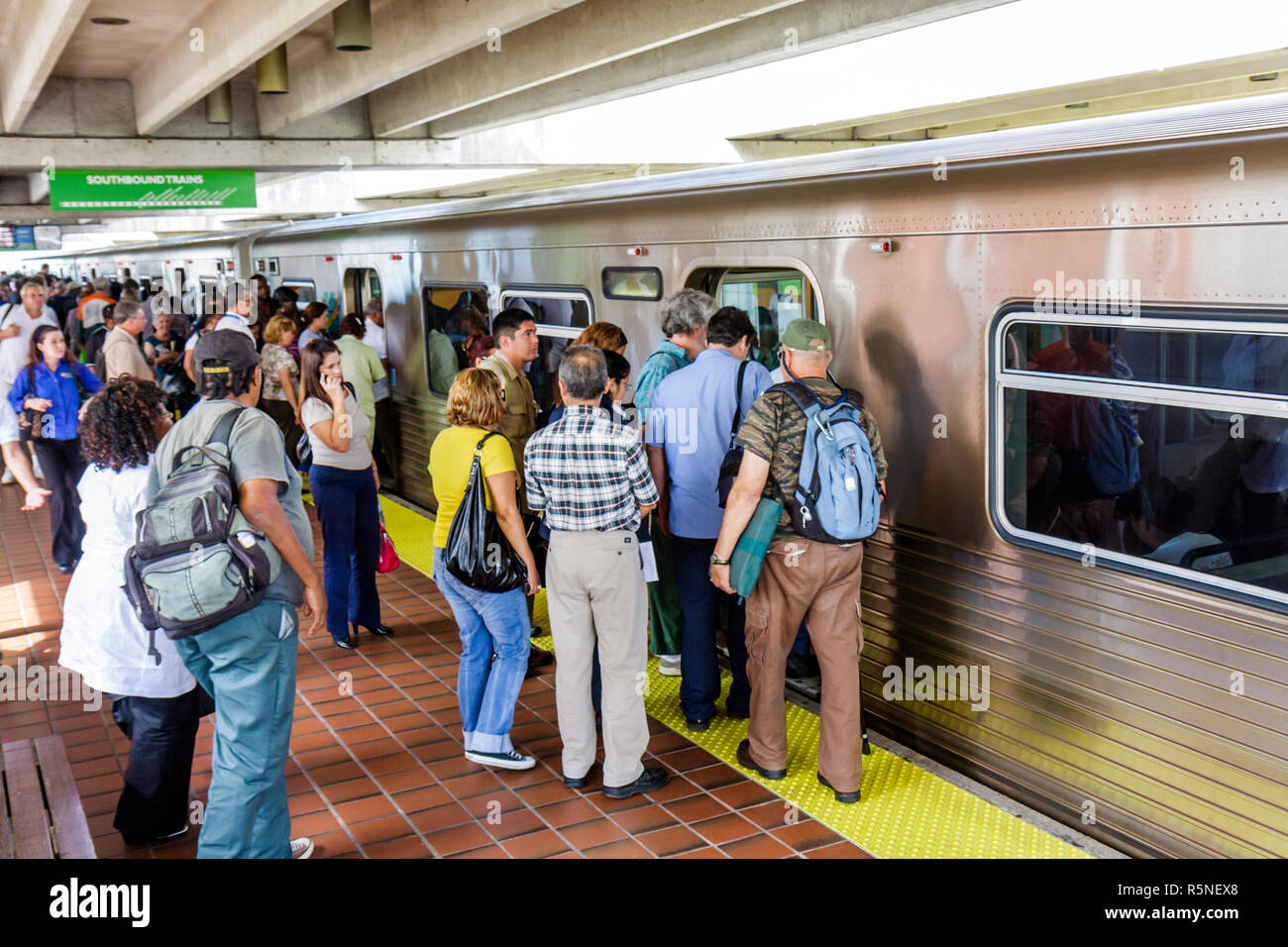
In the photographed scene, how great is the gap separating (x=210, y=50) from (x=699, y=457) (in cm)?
521

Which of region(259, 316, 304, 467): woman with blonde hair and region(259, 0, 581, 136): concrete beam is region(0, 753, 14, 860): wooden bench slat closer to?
region(259, 316, 304, 467): woman with blonde hair

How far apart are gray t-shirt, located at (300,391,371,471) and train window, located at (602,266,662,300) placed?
1.67 meters

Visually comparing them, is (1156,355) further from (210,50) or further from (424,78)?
(424,78)

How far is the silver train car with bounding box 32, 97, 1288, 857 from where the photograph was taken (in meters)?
3.64

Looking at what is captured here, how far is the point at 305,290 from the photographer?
42.5 feet

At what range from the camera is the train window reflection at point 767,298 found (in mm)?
6578

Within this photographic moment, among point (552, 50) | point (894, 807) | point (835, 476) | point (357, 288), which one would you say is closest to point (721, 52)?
point (552, 50)

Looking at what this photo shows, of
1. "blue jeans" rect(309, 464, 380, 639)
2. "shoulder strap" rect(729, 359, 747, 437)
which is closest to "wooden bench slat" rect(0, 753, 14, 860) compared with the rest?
"blue jeans" rect(309, 464, 380, 639)

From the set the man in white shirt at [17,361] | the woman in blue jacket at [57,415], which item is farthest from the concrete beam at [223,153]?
the woman in blue jacket at [57,415]

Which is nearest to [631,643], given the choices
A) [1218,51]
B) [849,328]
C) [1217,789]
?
[849,328]

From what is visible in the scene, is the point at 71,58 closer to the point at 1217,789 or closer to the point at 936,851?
the point at 936,851

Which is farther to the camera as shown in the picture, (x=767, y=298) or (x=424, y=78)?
(x=424, y=78)

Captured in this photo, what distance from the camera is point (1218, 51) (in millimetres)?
7879

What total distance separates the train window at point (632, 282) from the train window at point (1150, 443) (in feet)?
8.24
